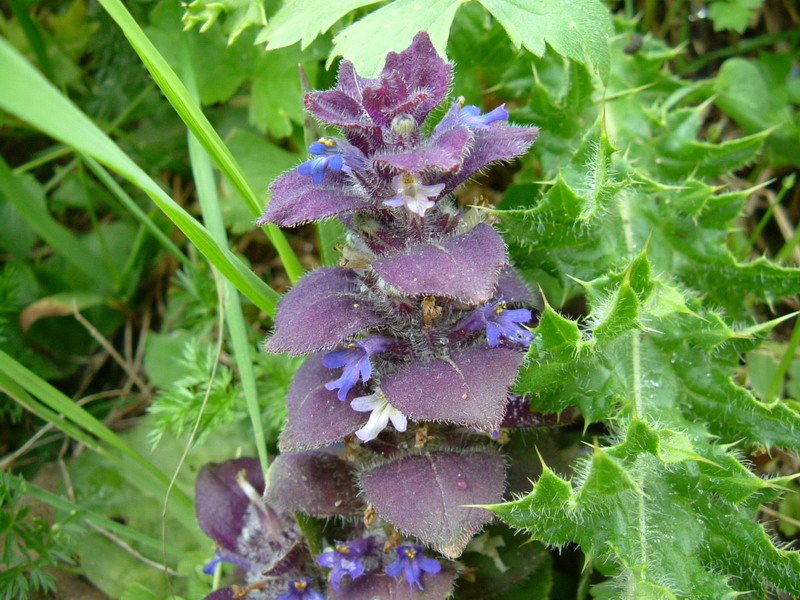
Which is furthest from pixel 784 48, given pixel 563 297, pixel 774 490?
pixel 774 490

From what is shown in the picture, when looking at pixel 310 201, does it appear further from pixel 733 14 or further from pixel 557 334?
pixel 733 14

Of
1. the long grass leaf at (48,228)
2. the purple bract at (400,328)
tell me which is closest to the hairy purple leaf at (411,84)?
the purple bract at (400,328)

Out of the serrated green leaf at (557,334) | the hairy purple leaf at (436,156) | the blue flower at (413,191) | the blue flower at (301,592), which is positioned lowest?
the blue flower at (301,592)

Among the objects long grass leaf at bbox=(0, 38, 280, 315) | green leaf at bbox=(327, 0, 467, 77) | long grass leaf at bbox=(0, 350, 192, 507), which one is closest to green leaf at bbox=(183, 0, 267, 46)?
green leaf at bbox=(327, 0, 467, 77)

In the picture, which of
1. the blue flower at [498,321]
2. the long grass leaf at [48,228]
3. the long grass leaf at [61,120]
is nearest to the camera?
Result: the long grass leaf at [61,120]

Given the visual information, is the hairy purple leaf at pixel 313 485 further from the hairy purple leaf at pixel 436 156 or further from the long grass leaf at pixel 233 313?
the hairy purple leaf at pixel 436 156

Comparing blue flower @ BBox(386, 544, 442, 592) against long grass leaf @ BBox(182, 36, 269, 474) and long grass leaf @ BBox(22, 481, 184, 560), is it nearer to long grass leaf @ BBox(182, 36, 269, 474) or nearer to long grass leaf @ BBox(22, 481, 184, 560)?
long grass leaf @ BBox(182, 36, 269, 474)

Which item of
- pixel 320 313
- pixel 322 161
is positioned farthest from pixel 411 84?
pixel 320 313
